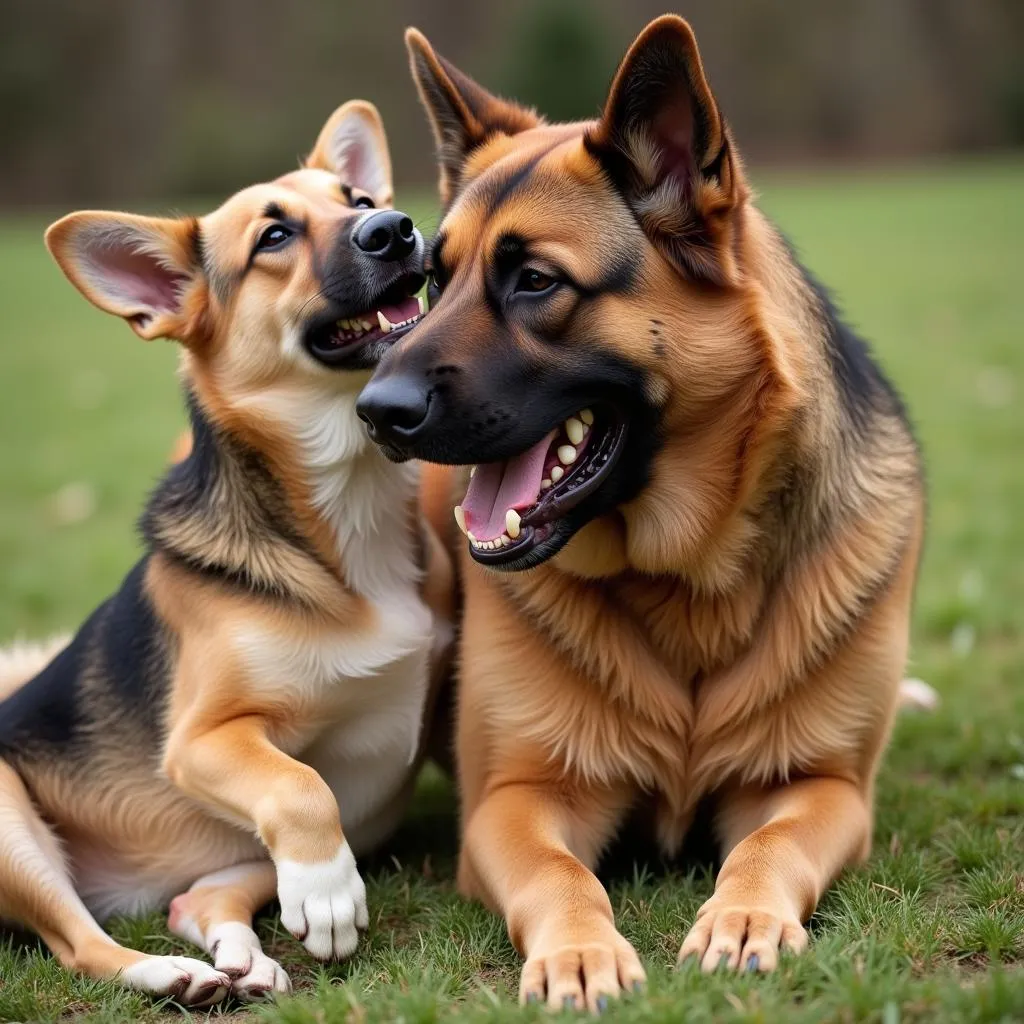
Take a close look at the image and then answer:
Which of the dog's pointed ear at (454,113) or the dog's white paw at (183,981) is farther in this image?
the dog's pointed ear at (454,113)

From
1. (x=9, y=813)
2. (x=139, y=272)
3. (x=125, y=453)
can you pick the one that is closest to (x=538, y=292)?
(x=139, y=272)

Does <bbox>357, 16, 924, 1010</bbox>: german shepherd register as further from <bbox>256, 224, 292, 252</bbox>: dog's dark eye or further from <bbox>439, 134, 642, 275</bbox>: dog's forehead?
<bbox>256, 224, 292, 252</bbox>: dog's dark eye

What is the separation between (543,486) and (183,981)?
1.45m

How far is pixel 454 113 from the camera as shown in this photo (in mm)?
3754

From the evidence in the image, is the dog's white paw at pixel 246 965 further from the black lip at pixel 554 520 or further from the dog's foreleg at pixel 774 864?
the black lip at pixel 554 520

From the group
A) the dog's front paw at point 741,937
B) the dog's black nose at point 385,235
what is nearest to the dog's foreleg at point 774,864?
the dog's front paw at point 741,937

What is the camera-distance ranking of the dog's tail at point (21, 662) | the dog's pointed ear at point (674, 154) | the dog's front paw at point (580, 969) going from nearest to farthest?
the dog's front paw at point (580, 969) → the dog's pointed ear at point (674, 154) → the dog's tail at point (21, 662)

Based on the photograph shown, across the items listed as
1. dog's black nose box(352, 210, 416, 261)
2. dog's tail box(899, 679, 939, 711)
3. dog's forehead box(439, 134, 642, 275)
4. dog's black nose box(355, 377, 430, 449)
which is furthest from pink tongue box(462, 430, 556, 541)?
dog's tail box(899, 679, 939, 711)

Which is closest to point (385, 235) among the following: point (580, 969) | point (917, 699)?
point (580, 969)

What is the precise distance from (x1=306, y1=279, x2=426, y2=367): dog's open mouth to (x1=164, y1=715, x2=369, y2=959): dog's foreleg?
3.97ft

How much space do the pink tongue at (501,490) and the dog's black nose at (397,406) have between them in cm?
25

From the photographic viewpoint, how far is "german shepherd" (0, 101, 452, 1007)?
141 inches

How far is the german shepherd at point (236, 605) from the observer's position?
3588mm

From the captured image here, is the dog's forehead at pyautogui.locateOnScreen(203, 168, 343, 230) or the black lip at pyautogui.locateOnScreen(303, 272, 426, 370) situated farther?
the dog's forehead at pyautogui.locateOnScreen(203, 168, 343, 230)
